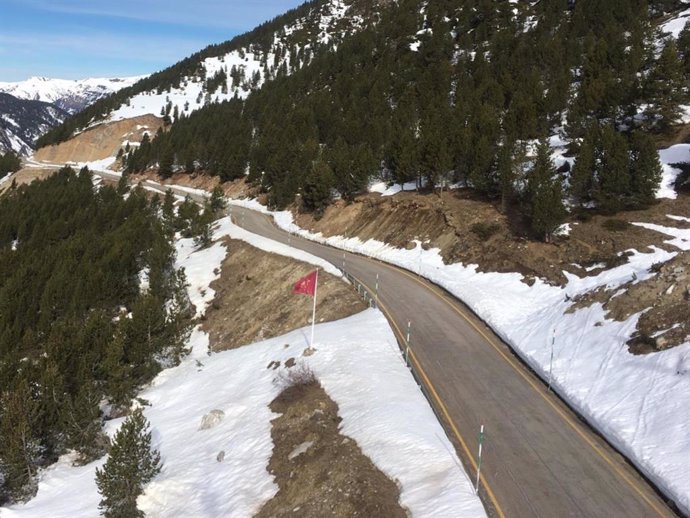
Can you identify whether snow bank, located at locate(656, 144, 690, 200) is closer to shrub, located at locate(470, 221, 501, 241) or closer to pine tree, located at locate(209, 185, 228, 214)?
shrub, located at locate(470, 221, 501, 241)

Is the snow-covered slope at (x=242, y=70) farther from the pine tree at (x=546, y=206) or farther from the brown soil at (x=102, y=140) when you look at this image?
the pine tree at (x=546, y=206)

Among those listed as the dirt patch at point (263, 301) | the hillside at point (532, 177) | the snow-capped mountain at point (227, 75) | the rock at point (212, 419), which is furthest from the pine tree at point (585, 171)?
the snow-capped mountain at point (227, 75)

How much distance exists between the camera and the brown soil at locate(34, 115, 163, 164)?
13688 centimetres

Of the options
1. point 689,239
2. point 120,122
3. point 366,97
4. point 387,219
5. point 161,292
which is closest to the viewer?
point 689,239

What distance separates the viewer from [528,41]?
259 feet

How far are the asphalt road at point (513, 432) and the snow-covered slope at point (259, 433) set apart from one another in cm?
95

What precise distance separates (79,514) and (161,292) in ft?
86.1

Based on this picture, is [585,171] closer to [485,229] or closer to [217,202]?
[485,229]

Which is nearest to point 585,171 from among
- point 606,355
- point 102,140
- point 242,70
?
point 606,355

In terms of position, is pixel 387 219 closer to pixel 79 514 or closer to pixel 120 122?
pixel 79 514

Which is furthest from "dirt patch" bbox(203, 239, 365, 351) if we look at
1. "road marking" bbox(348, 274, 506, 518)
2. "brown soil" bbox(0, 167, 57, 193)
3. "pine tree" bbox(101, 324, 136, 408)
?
"brown soil" bbox(0, 167, 57, 193)

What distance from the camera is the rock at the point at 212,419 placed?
19.7 meters

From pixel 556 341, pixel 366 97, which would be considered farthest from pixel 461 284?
pixel 366 97

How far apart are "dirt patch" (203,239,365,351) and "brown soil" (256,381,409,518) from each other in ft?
36.6
